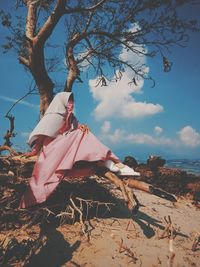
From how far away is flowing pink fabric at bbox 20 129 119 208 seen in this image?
13.7 ft

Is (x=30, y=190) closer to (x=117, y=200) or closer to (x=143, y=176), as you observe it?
(x=117, y=200)

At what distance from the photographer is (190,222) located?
5500 mm

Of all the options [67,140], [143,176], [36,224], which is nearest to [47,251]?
[36,224]

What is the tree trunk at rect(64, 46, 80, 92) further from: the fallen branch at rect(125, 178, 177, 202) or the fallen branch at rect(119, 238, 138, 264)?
the fallen branch at rect(119, 238, 138, 264)

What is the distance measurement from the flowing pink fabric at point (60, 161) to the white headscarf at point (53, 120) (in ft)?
1.36

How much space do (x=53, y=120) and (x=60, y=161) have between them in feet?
3.23

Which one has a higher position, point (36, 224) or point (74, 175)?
point (74, 175)

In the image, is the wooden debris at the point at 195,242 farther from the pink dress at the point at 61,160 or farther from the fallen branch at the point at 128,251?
the pink dress at the point at 61,160

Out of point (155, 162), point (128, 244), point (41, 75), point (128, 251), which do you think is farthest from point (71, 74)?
point (128, 251)

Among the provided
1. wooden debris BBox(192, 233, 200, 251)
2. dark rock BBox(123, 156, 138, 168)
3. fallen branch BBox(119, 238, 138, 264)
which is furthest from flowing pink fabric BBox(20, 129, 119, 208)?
dark rock BBox(123, 156, 138, 168)

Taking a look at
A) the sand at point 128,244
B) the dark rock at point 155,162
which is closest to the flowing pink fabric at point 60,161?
the sand at point 128,244

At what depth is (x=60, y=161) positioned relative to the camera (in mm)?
4332

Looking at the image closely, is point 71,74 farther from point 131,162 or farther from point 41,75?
point 131,162

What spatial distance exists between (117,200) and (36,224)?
1.76m
